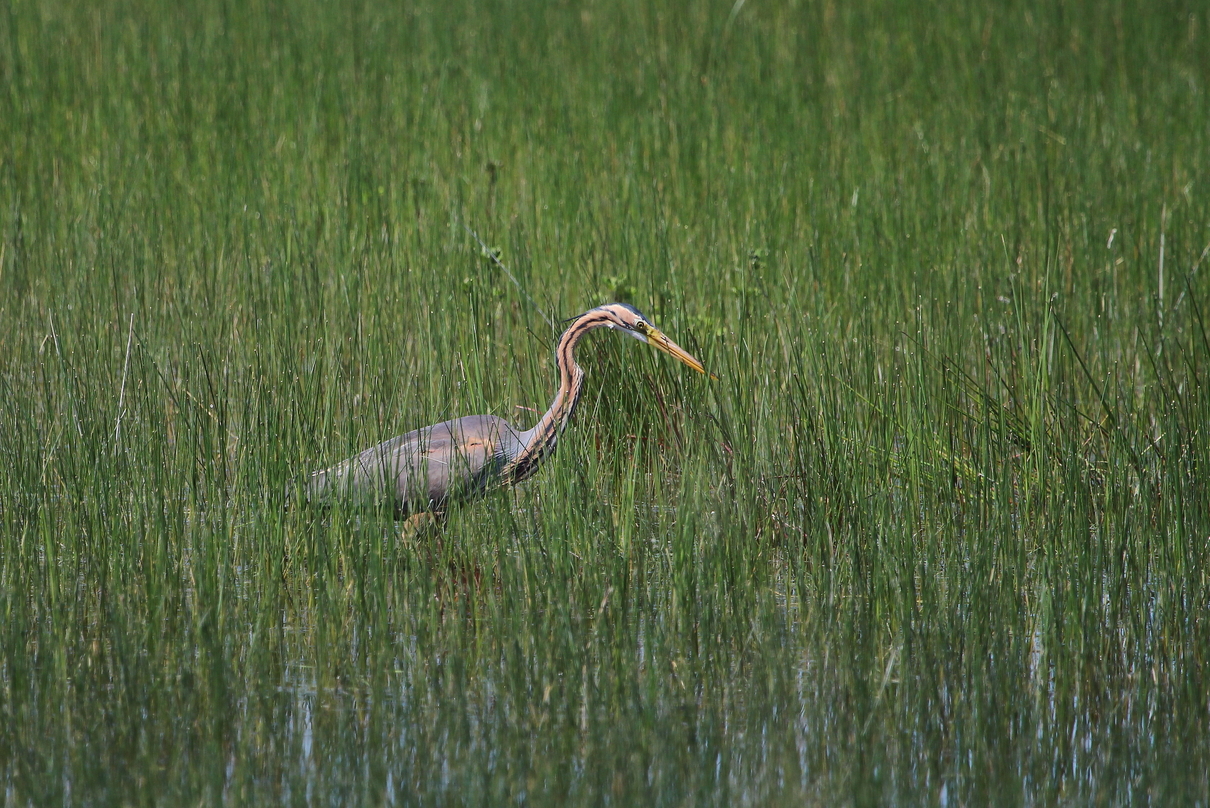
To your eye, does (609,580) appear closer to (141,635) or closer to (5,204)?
(141,635)

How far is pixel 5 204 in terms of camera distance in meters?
6.92

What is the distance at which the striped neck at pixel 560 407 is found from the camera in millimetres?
4453

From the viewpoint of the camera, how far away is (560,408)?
4496 mm

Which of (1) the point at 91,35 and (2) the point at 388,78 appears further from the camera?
(1) the point at 91,35

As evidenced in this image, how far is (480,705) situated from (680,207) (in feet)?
14.3

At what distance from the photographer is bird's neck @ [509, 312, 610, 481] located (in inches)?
175

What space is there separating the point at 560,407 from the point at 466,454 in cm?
39

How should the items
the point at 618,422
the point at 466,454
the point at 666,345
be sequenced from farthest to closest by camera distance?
1. the point at 618,422
2. the point at 666,345
3. the point at 466,454

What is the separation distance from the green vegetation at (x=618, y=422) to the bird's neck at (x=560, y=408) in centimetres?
9

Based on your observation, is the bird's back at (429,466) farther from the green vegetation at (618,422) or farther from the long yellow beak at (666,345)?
the long yellow beak at (666,345)

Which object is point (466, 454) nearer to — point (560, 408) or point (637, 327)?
point (560, 408)

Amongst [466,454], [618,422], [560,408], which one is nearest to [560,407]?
[560,408]

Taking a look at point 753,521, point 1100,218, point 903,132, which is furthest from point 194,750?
point 903,132

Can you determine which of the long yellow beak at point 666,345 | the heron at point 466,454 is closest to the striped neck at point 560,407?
the heron at point 466,454
